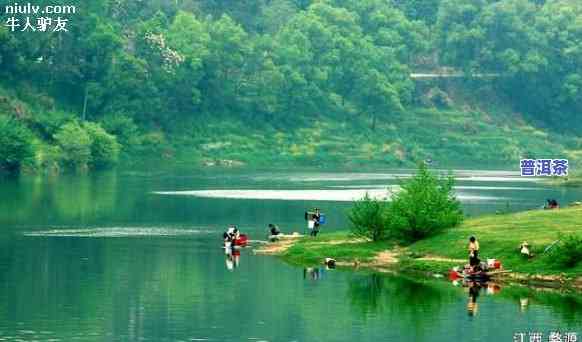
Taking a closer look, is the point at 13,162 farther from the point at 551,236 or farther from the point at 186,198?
the point at 551,236

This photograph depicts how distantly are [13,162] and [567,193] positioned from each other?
67226 millimetres

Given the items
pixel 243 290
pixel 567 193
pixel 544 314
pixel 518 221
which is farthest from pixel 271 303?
pixel 567 193

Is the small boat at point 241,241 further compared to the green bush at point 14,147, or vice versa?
the green bush at point 14,147

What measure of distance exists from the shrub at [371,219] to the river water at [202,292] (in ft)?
19.1

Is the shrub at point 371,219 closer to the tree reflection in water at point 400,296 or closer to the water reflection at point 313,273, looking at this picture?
the water reflection at point 313,273

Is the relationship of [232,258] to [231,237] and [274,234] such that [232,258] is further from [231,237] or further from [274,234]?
[274,234]

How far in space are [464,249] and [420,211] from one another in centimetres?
553

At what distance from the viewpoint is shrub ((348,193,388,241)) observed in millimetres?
95125

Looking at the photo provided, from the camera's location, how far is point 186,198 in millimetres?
143250

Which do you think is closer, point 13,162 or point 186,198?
point 186,198

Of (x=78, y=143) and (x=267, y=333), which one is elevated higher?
(x=78, y=143)

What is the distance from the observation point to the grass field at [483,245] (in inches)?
3317

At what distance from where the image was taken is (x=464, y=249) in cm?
8844

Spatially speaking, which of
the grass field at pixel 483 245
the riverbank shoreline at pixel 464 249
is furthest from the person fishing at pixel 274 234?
the grass field at pixel 483 245
